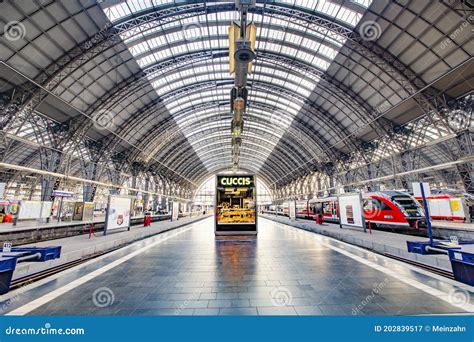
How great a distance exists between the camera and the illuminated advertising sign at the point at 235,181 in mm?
12094

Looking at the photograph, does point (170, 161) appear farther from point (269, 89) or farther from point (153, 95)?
point (269, 89)

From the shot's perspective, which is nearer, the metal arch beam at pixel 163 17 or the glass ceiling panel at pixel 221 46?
the metal arch beam at pixel 163 17

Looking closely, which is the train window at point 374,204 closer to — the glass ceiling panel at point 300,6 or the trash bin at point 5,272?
the glass ceiling panel at point 300,6

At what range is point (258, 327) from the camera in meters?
2.89

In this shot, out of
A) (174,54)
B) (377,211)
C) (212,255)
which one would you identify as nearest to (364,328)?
(212,255)

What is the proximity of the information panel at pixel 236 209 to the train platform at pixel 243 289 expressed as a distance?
5.63 m

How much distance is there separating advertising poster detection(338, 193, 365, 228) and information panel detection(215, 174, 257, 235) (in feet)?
20.0

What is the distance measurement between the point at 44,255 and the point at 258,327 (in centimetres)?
605

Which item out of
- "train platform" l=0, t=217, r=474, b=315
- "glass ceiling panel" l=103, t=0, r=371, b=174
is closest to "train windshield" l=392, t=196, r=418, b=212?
"train platform" l=0, t=217, r=474, b=315

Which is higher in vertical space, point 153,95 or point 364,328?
point 153,95

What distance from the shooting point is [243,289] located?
13.6ft

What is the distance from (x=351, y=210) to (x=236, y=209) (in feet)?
23.9

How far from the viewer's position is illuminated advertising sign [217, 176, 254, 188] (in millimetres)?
12094

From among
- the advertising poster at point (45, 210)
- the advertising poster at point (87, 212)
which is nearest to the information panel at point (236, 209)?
the advertising poster at point (45, 210)
